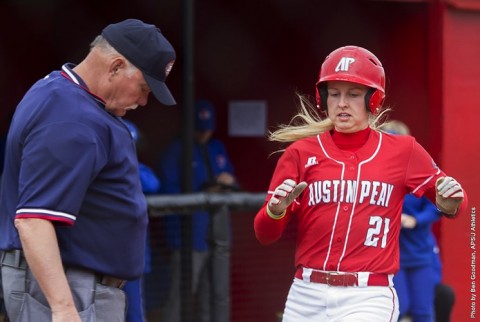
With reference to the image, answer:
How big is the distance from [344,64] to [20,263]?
157 centimetres

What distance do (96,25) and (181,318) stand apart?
2.97 m

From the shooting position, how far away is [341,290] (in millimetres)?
4133

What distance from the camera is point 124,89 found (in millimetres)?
3736

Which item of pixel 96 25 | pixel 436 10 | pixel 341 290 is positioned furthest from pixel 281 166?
pixel 96 25

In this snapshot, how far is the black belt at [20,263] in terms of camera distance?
3.67 metres

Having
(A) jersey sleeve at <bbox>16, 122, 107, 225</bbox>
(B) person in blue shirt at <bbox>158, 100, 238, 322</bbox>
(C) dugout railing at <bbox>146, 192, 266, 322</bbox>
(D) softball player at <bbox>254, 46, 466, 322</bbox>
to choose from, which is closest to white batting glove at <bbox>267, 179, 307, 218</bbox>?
(D) softball player at <bbox>254, 46, 466, 322</bbox>

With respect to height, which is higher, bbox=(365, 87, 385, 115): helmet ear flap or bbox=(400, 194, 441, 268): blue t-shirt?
bbox=(365, 87, 385, 115): helmet ear flap

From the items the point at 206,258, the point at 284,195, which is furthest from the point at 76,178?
the point at 206,258

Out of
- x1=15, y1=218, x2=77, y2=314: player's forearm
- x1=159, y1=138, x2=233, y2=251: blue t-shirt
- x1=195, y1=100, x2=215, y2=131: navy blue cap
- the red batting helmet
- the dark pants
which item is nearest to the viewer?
x1=15, y1=218, x2=77, y2=314: player's forearm

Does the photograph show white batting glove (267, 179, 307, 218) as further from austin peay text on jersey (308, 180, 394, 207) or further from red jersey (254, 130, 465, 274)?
austin peay text on jersey (308, 180, 394, 207)

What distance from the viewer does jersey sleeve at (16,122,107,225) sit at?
346 cm

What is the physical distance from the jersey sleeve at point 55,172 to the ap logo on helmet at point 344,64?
1236mm

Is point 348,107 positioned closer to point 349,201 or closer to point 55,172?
point 349,201

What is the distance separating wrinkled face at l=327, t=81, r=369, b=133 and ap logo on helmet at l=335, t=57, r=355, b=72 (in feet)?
0.20
